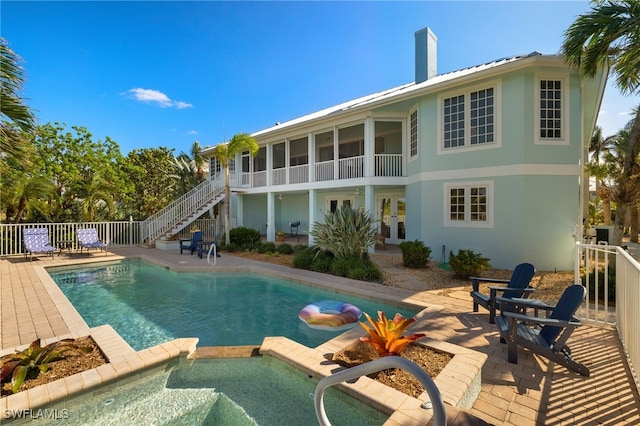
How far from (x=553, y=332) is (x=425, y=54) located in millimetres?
14754

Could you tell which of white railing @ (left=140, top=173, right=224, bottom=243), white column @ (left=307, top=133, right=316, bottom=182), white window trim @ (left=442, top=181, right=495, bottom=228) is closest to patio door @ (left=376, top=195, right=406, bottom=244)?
white column @ (left=307, top=133, right=316, bottom=182)

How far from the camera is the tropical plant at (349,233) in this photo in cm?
1013

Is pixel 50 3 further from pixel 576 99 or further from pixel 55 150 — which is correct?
pixel 576 99

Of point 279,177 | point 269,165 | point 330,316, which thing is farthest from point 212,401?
point 269,165

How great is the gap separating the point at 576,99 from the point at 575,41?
308cm

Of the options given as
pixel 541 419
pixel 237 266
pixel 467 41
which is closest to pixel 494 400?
pixel 541 419

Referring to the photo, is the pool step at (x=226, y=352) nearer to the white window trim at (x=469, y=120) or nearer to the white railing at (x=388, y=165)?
the white window trim at (x=469, y=120)

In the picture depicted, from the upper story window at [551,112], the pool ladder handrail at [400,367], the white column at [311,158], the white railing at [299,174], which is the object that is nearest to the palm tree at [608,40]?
the upper story window at [551,112]

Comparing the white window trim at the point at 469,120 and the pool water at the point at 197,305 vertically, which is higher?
the white window trim at the point at 469,120

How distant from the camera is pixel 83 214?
53.8ft

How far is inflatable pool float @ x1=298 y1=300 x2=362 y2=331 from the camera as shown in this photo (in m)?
5.88

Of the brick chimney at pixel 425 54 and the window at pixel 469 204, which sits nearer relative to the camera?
the window at pixel 469 204

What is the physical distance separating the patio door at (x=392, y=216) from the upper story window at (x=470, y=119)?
4741mm

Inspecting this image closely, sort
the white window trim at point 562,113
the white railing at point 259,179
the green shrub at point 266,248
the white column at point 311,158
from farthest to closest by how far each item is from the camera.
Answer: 1. the white railing at point 259,179
2. the white column at point 311,158
3. the green shrub at point 266,248
4. the white window trim at point 562,113
